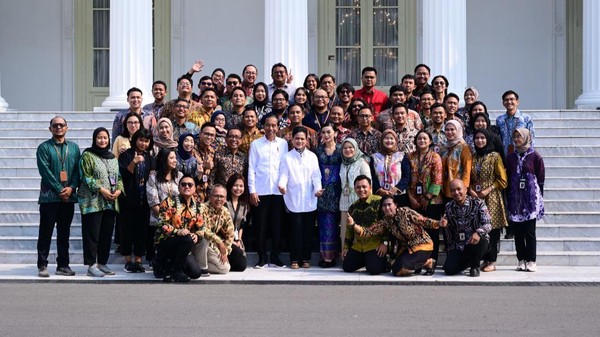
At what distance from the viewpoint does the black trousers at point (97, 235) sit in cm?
1357

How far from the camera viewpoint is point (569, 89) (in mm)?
24547

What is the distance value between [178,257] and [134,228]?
137cm

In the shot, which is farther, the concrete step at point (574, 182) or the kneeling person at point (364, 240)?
the concrete step at point (574, 182)

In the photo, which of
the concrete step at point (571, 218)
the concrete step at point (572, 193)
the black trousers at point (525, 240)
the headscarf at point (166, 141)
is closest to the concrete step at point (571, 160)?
the concrete step at point (572, 193)

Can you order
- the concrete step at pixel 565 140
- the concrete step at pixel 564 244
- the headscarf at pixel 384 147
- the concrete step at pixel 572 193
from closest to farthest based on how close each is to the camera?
the headscarf at pixel 384 147
the concrete step at pixel 564 244
the concrete step at pixel 572 193
the concrete step at pixel 565 140

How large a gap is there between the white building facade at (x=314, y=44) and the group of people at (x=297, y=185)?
9.32 metres

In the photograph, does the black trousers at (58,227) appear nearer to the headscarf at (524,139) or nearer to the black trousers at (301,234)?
the black trousers at (301,234)

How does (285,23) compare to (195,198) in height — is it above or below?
above

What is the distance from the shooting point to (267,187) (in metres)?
14.5

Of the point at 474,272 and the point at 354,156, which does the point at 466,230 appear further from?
the point at 354,156

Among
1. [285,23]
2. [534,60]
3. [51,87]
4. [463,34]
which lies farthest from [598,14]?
[51,87]

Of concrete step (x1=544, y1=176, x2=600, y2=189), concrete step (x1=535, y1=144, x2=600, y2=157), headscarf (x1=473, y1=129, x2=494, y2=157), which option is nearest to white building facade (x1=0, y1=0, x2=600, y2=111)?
concrete step (x1=535, y1=144, x2=600, y2=157)

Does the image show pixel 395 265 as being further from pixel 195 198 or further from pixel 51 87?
pixel 51 87

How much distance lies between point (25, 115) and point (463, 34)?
25.8 ft
